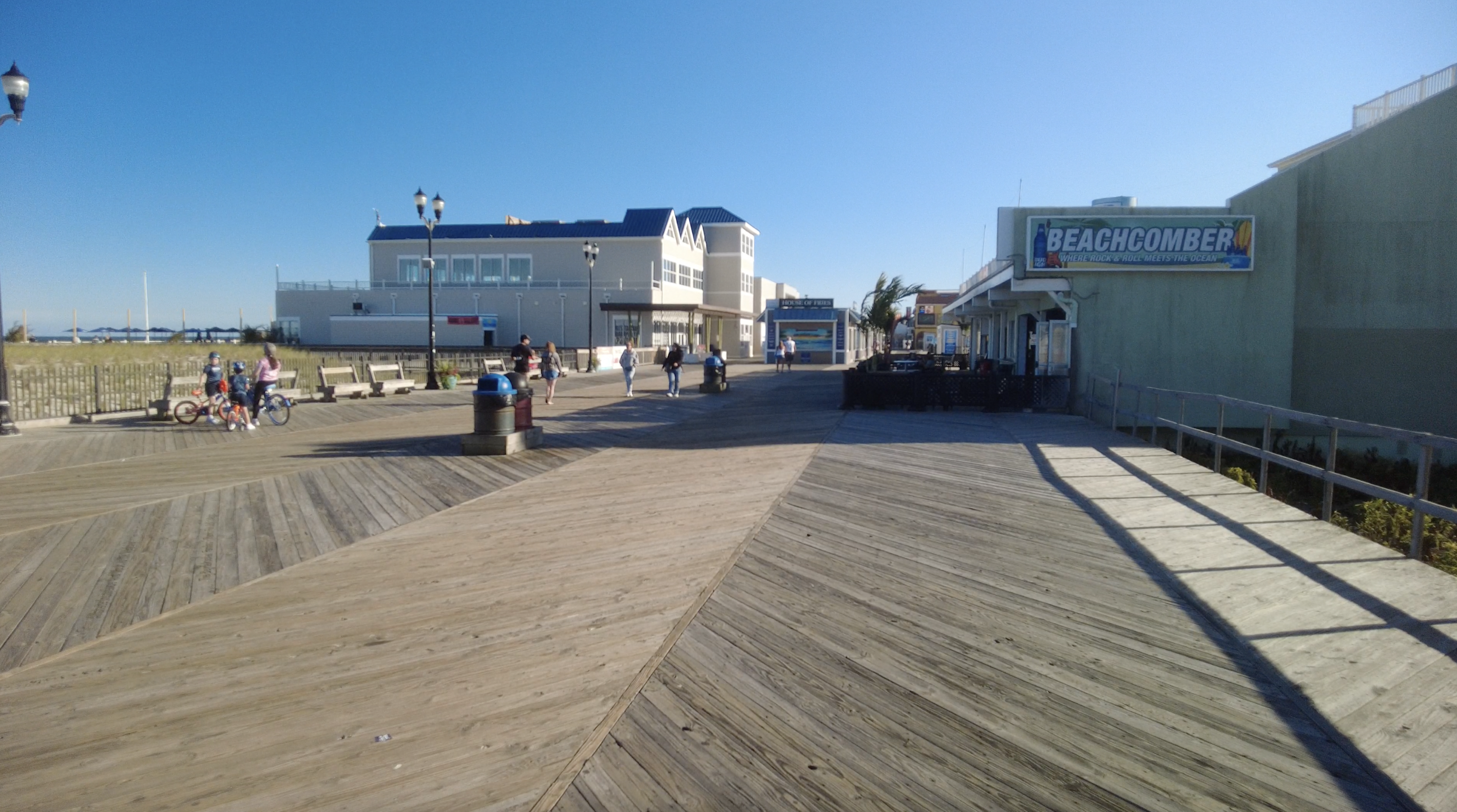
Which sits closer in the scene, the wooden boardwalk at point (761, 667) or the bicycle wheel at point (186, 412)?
the wooden boardwalk at point (761, 667)

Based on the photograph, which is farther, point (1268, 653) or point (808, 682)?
point (1268, 653)

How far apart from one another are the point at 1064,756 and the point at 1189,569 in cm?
342

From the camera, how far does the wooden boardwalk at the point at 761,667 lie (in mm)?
3615

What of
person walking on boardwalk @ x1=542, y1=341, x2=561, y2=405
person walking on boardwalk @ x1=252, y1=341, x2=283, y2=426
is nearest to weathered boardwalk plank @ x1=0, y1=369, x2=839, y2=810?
person walking on boardwalk @ x1=252, y1=341, x2=283, y2=426

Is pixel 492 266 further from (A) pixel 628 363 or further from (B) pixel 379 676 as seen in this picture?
(B) pixel 379 676

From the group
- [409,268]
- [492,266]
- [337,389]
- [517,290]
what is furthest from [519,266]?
[337,389]

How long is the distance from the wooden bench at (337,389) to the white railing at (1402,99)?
77.8 feet

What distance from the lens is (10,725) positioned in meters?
4.17

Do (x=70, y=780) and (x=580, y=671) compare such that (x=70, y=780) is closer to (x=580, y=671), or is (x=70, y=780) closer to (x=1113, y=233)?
(x=580, y=671)

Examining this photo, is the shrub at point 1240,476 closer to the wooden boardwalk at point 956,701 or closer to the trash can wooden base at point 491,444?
the wooden boardwalk at point 956,701

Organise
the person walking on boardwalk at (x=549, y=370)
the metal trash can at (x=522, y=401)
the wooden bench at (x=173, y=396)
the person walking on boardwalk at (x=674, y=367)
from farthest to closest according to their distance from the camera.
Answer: the person walking on boardwalk at (x=674, y=367) → the person walking on boardwalk at (x=549, y=370) → the wooden bench at (x=173, y=396) → the metal trash can at (x=522, y=401)

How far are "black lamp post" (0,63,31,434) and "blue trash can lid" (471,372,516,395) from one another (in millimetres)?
6960

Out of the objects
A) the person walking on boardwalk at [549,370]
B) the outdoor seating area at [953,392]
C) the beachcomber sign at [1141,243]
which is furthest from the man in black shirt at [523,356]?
the beachcomber sign at [1141,243]

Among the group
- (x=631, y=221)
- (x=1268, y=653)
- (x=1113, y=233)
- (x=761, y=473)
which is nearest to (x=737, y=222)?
(x=631, y=221)
